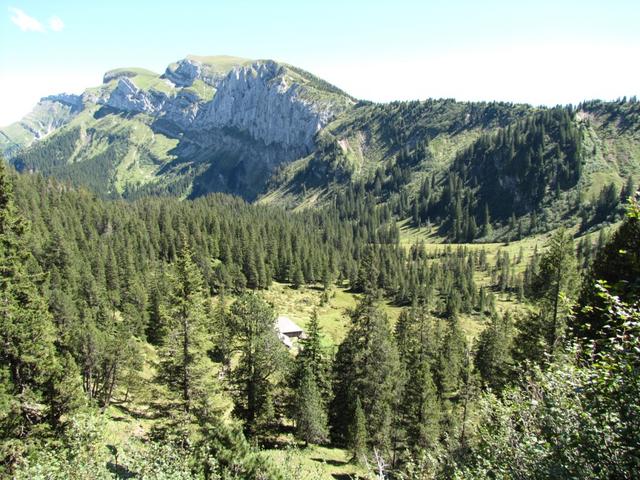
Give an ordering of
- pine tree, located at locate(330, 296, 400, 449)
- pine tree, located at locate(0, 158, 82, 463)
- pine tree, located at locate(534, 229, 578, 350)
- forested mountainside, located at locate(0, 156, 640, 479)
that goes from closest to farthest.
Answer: forested mountainside, located at locate(0, 156, 640, 479) < pine tree, located at locate(0, 158, 82, 463) < pine tree, located at locate(534, 229, 578, 350) < pine tree, located at locate(330, 296, 400, 449)

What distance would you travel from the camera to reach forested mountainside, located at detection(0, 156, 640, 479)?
897 centimetres

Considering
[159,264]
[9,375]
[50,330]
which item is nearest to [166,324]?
[50,330]

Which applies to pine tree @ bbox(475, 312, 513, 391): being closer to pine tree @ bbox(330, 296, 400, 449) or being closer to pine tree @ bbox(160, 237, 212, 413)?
pine tree @ bbox(330, 296, 400, 449)

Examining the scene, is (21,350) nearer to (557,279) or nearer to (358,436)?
(358,436)

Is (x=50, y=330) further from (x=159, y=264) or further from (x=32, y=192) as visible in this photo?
(x=32, y=192)

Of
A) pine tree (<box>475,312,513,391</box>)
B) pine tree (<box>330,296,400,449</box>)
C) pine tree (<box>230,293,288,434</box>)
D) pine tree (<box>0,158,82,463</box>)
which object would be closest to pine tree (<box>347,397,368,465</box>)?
pine tree (<box>330,296,400,449</box>)

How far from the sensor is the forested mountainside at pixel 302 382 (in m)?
8.97

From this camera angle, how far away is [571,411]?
349 inches

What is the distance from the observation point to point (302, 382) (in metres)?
33.1

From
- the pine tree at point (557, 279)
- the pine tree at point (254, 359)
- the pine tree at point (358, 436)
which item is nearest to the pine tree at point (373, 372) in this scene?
the pine tree at point (358, 436)

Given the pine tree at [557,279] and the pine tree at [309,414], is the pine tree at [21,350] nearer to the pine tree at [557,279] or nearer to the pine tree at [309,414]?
the pine tree at [309,414]

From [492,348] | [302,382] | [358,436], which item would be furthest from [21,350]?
[492,348]

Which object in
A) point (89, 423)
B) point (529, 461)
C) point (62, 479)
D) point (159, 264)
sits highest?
point (529, 461)

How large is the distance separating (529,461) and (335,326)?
2989 inches
